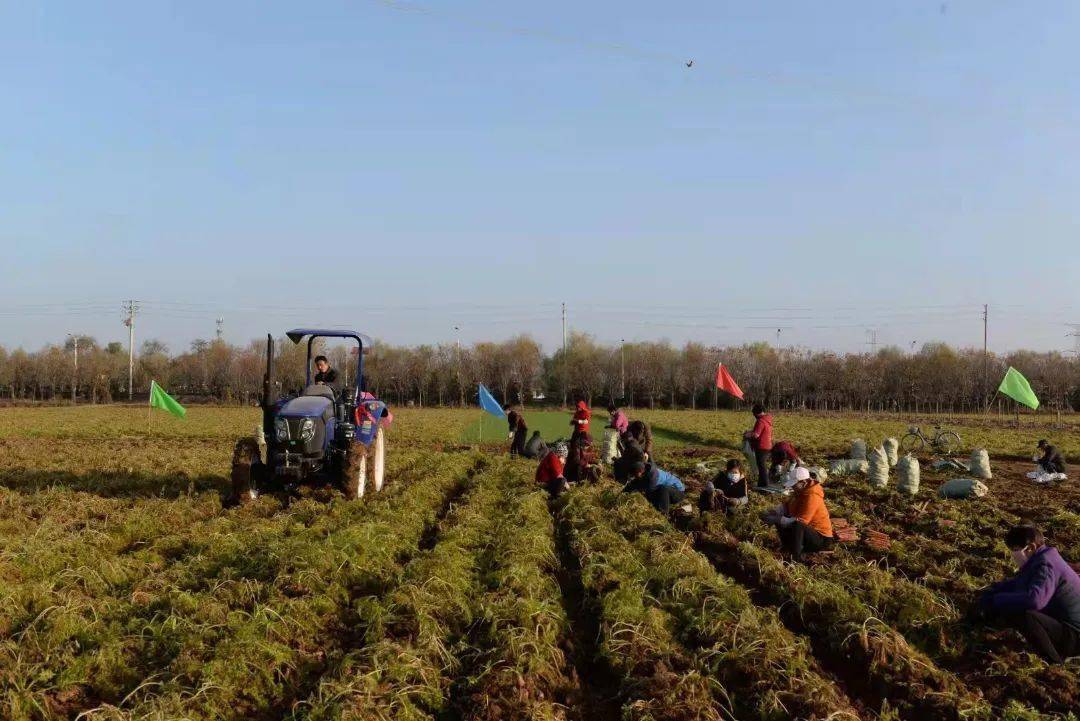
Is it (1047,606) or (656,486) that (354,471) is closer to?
(656,486)

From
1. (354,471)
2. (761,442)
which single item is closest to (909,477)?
(761,442)

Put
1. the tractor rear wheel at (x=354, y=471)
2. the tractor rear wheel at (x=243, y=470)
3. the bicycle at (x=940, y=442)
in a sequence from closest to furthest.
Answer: the tractor rear wheel at (x=243, y=470) < the tractor rear wheel at (x=354, y=471) < the bicycle at (x=940, y=442)

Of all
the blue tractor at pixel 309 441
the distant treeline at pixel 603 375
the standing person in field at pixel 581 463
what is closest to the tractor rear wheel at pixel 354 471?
the blue tractor at pixel 309 441

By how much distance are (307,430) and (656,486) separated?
4.79 meters

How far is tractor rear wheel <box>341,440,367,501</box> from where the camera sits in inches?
393

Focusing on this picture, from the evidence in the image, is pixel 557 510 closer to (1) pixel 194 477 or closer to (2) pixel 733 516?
(2) pixel 733 516

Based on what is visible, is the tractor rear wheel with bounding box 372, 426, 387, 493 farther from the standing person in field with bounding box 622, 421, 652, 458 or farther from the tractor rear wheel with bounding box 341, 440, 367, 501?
the standing person in field with bounding box 622, 421, 652, 458

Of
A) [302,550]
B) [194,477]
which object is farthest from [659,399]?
[302,550]

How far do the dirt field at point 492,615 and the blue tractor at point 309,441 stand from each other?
433 mm

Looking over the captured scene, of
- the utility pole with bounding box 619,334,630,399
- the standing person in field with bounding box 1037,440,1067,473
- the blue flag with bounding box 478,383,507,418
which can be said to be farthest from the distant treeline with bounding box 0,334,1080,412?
the standing person in field with bounding box 1037,440,1067,473

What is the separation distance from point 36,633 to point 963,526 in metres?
9.61

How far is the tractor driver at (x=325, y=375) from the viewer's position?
10820mm

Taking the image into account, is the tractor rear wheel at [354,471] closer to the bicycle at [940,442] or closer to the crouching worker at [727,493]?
the crouching worker at [727,493]

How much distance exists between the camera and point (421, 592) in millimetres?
5797
